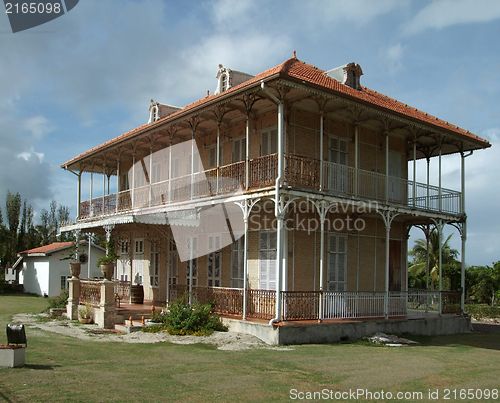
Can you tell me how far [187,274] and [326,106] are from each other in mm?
8686

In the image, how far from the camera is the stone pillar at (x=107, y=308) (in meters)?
16.0

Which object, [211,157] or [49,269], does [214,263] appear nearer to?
[211,157]

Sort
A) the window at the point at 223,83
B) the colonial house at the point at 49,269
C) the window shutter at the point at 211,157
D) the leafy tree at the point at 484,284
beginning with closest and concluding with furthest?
the window at the point at 223,83 → the window shutter at the point at 211,157 → the leafy tree at the point at 484,284 → the colonial house at the point at 49,269

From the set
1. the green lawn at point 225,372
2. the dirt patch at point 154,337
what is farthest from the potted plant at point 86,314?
the green lawn at point 225,372

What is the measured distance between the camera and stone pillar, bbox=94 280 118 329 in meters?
16.0

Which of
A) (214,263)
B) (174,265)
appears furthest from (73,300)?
(214,263)

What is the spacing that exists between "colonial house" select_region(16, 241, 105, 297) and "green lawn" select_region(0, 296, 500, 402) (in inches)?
937

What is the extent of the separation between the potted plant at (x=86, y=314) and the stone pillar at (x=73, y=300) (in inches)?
38.1

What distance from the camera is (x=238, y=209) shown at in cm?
1720

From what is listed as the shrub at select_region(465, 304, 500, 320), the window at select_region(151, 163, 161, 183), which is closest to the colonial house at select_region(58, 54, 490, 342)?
the window at select_region(151, 163, 161, 183)

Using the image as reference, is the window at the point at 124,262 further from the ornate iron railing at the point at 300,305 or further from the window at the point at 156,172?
the ornate iron railing at the point at 300,305

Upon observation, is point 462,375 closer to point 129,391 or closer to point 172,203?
point 129,391

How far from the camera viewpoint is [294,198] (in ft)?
45.7

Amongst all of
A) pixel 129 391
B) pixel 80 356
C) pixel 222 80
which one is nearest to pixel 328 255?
pixel 222 80
